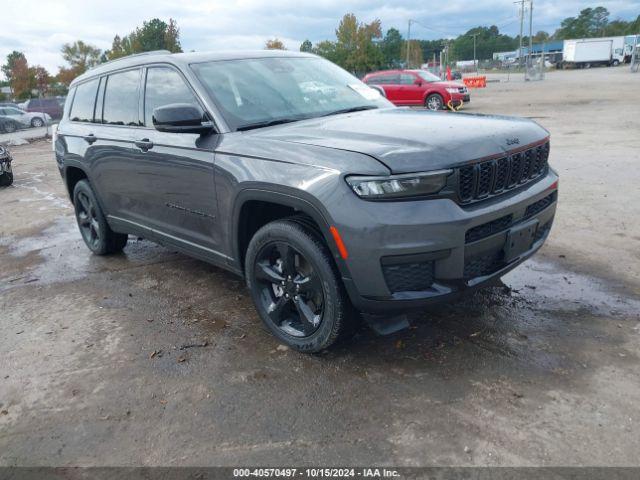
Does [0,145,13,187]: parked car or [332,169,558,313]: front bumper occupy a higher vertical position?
[332,169,558,313]: front bumper

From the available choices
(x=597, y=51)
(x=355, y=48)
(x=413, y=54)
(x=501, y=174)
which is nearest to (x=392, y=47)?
(x=413, y=54)

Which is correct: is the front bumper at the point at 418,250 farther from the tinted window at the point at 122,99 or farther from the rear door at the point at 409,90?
the rear door at the point at 409,90

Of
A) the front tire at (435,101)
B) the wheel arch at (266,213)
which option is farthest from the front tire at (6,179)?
the front tire at (435,101)

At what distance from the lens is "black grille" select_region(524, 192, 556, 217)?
3393 millimetres

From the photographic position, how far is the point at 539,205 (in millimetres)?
3516

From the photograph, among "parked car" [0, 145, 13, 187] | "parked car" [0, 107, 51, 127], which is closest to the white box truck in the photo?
"parked car" [0, 107, 51, 127]

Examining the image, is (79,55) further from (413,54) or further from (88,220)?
(88,220)

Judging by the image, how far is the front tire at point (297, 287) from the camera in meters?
3.08

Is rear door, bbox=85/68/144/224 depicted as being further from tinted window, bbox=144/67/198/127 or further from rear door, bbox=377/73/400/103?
rear door, bbox=377/73/400/103

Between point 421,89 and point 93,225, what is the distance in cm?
1769

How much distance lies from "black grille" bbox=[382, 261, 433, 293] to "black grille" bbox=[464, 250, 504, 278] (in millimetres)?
222

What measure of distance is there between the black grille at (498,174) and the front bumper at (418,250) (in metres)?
0.07

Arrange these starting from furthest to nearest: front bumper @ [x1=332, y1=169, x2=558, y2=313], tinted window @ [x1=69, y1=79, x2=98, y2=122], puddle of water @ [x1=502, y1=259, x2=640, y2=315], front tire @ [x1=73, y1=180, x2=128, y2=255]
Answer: front tire @ [x1=73, y1=180, x2=128, y2=255] < tinted window @ [x1=69, y1=79, x2=98, y2=122] < puddle of water @ [x1=502, y1=259, x2=640, y2=315] < front bumper @ [x1=332, y1=169, x2=558, y2=313]

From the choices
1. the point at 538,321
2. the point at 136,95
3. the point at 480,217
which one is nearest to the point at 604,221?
the point at 538,321
